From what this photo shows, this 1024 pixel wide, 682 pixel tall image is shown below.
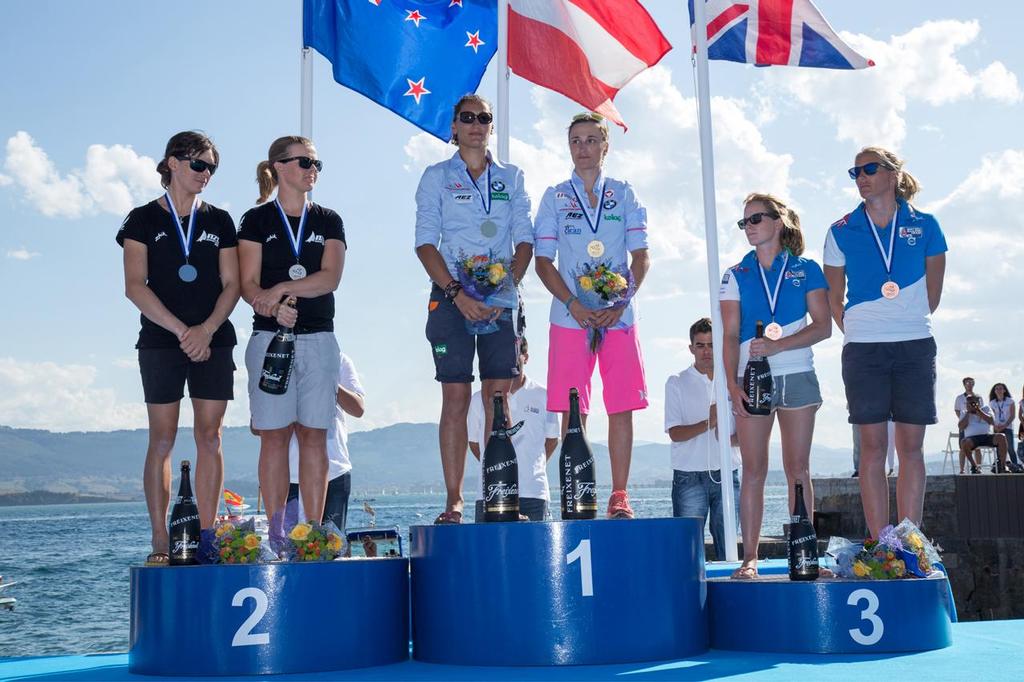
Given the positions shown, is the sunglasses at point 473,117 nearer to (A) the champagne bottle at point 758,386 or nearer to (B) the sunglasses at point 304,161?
(B) the sunglasses at point 304,161

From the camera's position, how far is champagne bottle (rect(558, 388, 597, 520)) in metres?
4.49

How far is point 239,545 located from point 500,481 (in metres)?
1.10

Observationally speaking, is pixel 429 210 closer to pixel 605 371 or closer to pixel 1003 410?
pixel 605 371

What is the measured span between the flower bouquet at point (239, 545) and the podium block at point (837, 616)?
6.74 ft

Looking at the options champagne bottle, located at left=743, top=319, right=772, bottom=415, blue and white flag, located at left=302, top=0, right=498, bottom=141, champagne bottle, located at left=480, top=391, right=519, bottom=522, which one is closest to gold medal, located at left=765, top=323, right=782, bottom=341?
champagne bottle, located at left=743, top=319, right=772, bottom=415

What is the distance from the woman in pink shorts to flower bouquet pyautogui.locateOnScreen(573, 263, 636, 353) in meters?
0.02

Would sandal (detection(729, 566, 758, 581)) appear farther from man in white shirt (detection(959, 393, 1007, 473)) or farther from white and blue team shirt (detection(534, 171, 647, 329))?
man in white shirt (detection(959, 393, 1007, 473))

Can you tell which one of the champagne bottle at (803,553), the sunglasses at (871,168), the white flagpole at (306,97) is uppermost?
the white flagpole at (306,97)

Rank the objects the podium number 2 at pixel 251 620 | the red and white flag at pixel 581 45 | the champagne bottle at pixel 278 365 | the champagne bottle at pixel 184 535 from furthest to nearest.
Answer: the red and white flag at pixel 581 45
the champagne bottle at pixel 278 365
the champagne bottle at pixel 184 535
the podium number 2 at pixel 251 620

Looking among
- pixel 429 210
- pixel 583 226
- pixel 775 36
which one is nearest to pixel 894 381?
pixel 583 226

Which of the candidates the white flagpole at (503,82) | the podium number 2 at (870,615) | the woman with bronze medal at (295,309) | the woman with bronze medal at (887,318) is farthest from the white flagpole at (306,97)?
the podium number 2 at (870,615)

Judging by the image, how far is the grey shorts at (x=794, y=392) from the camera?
5238mm

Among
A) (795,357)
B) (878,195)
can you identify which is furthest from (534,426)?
Result: (878,195)

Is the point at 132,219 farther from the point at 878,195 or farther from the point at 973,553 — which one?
the point at 973,553
